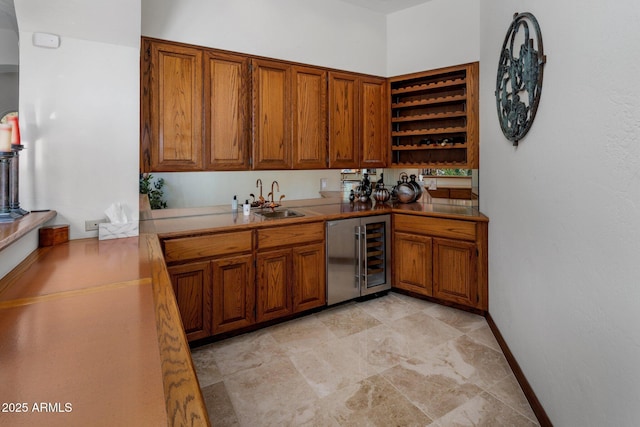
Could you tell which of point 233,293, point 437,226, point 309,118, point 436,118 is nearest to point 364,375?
point 233,293

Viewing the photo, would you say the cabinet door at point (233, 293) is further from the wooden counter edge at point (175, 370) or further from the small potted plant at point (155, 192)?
the wooden counter edge at point (175, 370)

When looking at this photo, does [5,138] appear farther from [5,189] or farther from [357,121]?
[357,121]

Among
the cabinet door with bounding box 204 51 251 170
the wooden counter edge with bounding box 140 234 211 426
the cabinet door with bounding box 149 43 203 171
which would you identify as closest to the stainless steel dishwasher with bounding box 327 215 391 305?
the cabinet door with bounding box 204 51 251 170

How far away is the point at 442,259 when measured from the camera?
3.22 m

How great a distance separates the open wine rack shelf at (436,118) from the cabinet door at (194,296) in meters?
2.46

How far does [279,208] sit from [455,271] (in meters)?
1.78

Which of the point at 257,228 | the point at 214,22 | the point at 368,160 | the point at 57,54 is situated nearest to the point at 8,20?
the point at 57,54

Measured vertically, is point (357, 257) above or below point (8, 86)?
below

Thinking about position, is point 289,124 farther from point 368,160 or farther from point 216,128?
point 368,160

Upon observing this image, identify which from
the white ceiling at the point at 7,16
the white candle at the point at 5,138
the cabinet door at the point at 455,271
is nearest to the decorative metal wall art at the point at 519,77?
the cabinet door at the point at 455,271

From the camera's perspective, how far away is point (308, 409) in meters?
1.87

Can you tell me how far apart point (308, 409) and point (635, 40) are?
2066 mm

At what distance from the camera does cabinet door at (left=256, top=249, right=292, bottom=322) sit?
276 centimetres

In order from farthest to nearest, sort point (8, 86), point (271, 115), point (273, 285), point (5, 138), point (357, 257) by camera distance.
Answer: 1. point (357, 257)
2. point (271, 115)
3. point (8, 86)
4. point (273, 285)
5. point (5, 138)
